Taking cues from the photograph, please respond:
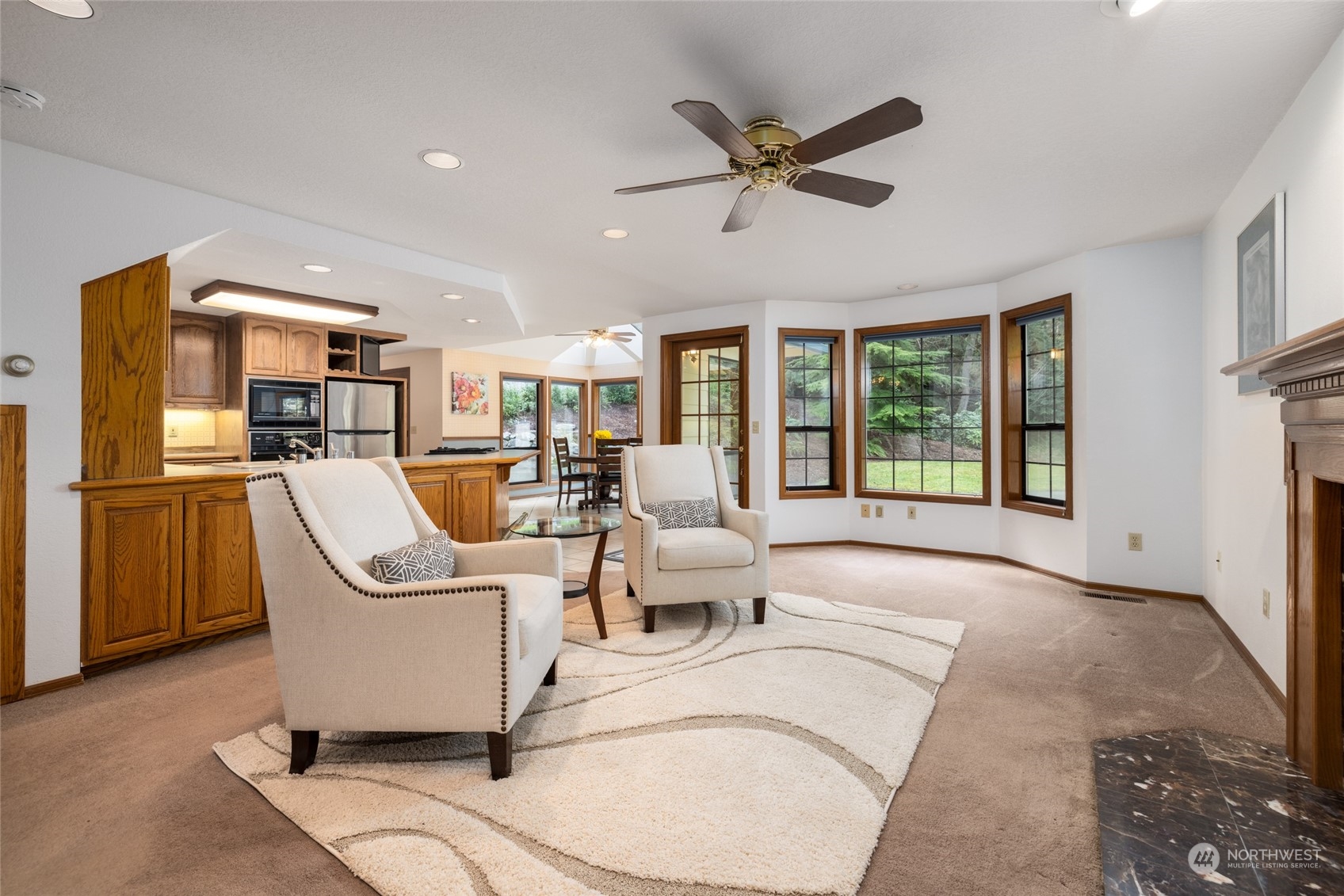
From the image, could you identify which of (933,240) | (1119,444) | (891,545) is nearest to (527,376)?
(891,545)

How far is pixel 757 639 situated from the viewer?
304 cm

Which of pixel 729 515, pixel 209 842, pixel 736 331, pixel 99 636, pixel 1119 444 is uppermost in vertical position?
pixel 736 331

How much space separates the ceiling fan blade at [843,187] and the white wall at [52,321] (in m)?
3.16

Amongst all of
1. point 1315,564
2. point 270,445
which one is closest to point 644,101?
point 1315,564

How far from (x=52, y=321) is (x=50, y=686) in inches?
61.4

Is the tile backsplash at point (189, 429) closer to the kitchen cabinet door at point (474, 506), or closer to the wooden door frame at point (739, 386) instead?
the kitchen cabinet door at point (474, 506)

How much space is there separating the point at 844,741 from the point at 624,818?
816 millimetres

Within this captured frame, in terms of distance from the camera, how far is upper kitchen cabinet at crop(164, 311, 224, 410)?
5.23 meters

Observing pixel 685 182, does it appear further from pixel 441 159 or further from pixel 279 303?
pixel 279 303

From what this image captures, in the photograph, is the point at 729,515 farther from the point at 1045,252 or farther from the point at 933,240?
the point at 1045,252

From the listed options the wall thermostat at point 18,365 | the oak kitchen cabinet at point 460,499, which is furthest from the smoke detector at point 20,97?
the oak kitchen cabinet at point 460,499

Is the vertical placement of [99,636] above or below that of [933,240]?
below

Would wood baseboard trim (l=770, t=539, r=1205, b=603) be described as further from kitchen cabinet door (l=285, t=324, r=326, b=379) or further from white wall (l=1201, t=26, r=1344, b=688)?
kitchen cabinet door (l=285, t=324, r=326, b=379)

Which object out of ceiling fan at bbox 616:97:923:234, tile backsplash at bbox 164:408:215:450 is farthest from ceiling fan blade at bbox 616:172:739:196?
tile backsplash at bbox 164:408:215:450
